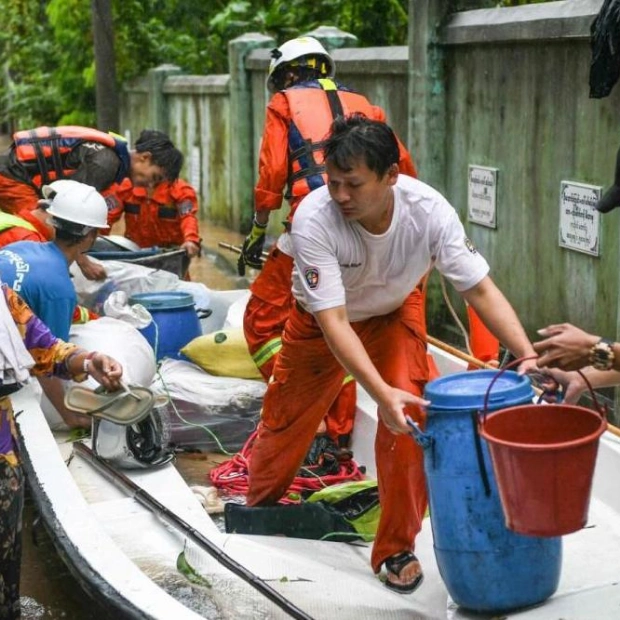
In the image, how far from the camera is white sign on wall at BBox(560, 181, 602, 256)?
268 inches

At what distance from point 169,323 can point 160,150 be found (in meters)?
1.55

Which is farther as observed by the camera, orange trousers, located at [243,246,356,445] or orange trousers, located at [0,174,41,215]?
orange trousers, located at [0,174,41,215]

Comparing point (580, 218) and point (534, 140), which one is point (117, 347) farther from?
point (534, 140)

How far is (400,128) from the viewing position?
9.87 metres

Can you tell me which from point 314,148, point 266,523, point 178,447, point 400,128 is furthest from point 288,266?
point 400,128

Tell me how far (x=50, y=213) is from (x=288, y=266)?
3.74ft

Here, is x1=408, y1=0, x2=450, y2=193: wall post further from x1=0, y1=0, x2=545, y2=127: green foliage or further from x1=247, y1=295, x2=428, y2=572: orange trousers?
x1=247, y1=295, x2=428, y2=572: orange trousers

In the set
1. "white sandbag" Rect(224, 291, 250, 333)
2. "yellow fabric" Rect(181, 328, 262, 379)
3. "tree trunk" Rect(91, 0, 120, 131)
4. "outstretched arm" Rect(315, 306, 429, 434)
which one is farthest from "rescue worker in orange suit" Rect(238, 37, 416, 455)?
"tree trunk" Rect(91, 0, 120, 131)

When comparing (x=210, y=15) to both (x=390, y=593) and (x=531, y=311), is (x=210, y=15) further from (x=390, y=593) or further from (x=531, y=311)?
(x=390, y=593)

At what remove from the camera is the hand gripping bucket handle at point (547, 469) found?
134 inches

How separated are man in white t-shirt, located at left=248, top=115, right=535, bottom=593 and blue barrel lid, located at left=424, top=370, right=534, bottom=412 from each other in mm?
69

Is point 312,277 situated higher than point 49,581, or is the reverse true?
point 312,277

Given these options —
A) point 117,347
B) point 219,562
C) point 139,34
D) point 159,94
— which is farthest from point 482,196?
point 139,34

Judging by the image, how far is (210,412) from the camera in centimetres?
641
